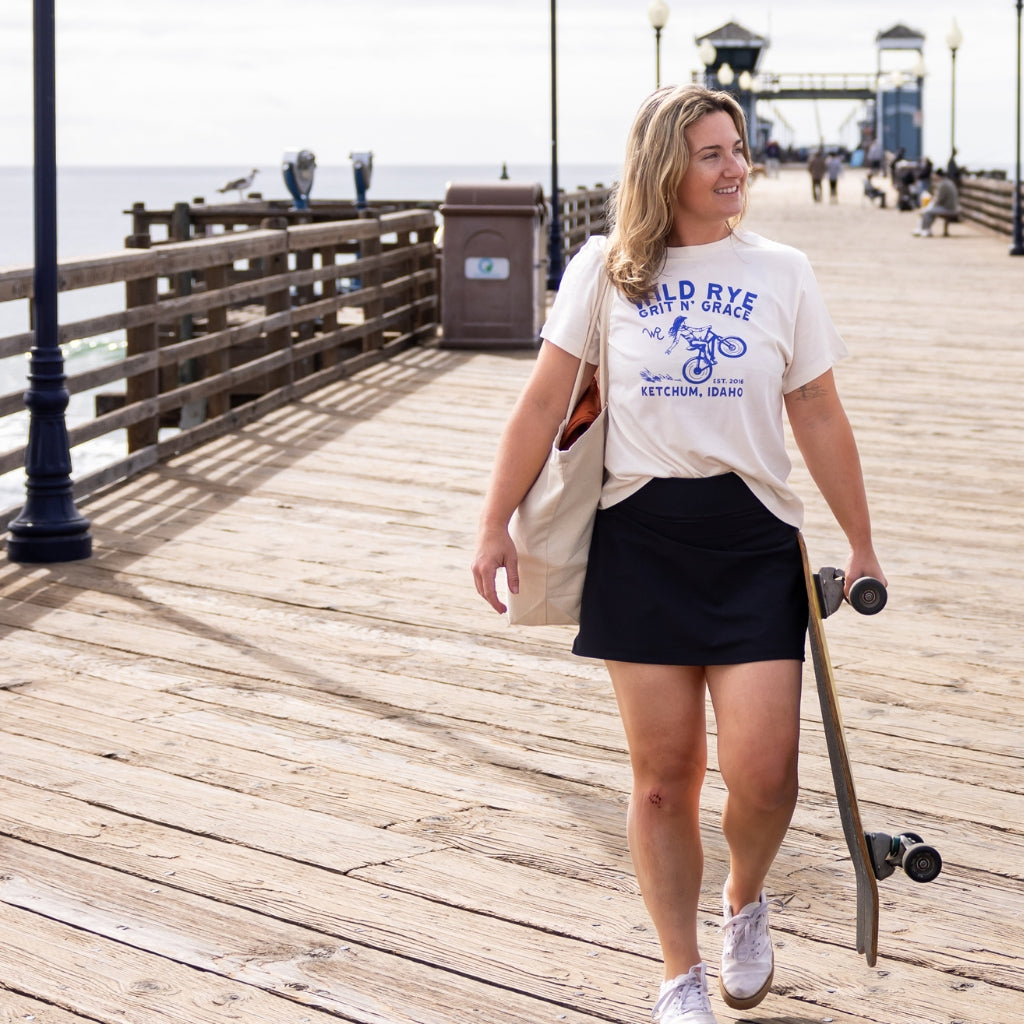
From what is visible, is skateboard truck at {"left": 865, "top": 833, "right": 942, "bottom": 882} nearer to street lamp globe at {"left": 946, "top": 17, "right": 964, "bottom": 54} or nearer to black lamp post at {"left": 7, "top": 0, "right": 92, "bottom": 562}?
black lamp post at {"left": 7, "top": 0, "right": 92, "bottom": 562}

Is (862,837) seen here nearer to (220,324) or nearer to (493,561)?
(493,561)

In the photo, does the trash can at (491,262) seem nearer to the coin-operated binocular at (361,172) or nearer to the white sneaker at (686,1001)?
the white sneaker at (686,1001)

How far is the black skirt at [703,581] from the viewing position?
2.84 meters

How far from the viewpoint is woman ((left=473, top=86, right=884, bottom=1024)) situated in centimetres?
283

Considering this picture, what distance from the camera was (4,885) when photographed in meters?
3.49

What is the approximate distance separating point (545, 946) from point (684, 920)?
47 cm

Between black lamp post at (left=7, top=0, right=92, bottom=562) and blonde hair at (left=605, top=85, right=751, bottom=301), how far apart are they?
13.3 feet

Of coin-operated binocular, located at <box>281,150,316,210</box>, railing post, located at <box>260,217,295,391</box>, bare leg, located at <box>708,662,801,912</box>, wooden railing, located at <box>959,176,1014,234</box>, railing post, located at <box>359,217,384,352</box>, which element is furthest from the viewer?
wooden railing, located at <box>959,176,1014,234</box>

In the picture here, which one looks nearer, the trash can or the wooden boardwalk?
the wooden boardwalk

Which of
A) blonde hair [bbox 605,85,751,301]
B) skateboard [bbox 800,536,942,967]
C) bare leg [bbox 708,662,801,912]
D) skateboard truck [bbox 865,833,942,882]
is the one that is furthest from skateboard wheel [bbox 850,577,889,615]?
blonde hair [bbox 605,85,751,301]

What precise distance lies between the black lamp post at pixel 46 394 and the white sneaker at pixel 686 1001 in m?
4.29

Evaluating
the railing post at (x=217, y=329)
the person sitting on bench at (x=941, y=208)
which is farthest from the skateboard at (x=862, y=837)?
the person sitting on bench at (x=941, y=208)

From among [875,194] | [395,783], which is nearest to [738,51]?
[875,194]

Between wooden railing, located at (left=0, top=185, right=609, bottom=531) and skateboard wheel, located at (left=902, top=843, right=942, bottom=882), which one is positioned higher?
wooden railing, located at (left=0, top=185, right=609, bottom=531)
